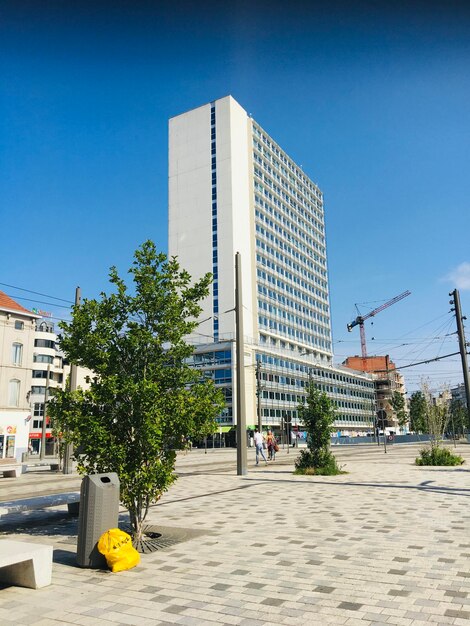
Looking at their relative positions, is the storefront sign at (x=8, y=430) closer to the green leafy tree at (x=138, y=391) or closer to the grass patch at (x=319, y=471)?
the grass patch at (x=319, y=471)

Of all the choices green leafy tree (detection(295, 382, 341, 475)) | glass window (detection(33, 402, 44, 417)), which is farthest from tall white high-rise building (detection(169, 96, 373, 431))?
green leafy tree (detection(295, 382, 341, 475))

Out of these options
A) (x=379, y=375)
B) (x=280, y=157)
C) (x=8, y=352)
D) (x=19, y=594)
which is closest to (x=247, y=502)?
(x=19, y=594)

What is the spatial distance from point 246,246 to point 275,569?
239ft

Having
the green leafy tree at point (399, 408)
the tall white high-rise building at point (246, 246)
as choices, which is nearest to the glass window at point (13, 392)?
the tall white high-rise building at point (246, 246)

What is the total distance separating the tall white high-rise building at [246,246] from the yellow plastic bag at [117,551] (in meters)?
62.5

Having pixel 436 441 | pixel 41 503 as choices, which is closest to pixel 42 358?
pixel 436 441

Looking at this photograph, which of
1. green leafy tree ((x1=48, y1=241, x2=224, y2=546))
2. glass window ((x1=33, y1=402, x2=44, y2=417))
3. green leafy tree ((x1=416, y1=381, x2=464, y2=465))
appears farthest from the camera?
glass window ((x1=33, y1=402, x2=44, y2=417))

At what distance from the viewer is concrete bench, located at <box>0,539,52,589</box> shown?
5.78 m

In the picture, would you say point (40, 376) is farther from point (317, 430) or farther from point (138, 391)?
point (138, 391)

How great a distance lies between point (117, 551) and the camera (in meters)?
6.59

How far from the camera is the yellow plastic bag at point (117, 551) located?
21.6ft

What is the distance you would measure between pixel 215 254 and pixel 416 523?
68669mm

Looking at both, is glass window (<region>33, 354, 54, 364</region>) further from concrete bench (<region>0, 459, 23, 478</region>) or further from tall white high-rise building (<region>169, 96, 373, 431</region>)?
concrete bench (<region>0, 459, 23, 478</region>)

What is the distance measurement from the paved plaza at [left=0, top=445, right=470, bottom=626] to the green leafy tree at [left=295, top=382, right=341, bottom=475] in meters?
6.27
